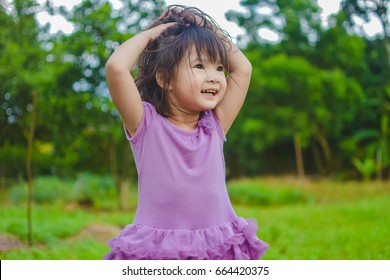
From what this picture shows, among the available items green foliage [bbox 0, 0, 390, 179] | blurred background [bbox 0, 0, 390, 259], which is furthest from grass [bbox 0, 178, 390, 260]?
green foliage [bbox 0, 0, 390, 179]

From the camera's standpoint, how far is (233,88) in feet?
5.66

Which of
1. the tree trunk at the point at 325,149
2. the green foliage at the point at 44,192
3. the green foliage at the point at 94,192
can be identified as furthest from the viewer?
the tree trunk at the point at 325,149

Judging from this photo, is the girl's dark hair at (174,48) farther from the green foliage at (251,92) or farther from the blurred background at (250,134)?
the green foliage at (251,92)

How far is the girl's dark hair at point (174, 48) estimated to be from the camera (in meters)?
1.55

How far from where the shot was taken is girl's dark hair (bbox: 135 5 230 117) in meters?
1.55

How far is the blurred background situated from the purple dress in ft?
6.24

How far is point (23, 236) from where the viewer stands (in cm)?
456

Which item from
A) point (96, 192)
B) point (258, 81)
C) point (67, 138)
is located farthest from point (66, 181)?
point (258, 81)

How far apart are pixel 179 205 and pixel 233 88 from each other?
440 millimetres

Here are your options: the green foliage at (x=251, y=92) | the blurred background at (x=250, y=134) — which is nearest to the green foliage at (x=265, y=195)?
the blurred background at (x=250, y=134)

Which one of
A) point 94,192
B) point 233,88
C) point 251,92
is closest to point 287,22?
point 251,92

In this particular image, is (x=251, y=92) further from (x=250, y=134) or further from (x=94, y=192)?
(x=94, y=192)

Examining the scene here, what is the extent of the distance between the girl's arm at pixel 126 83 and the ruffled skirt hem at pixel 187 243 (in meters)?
0.30
